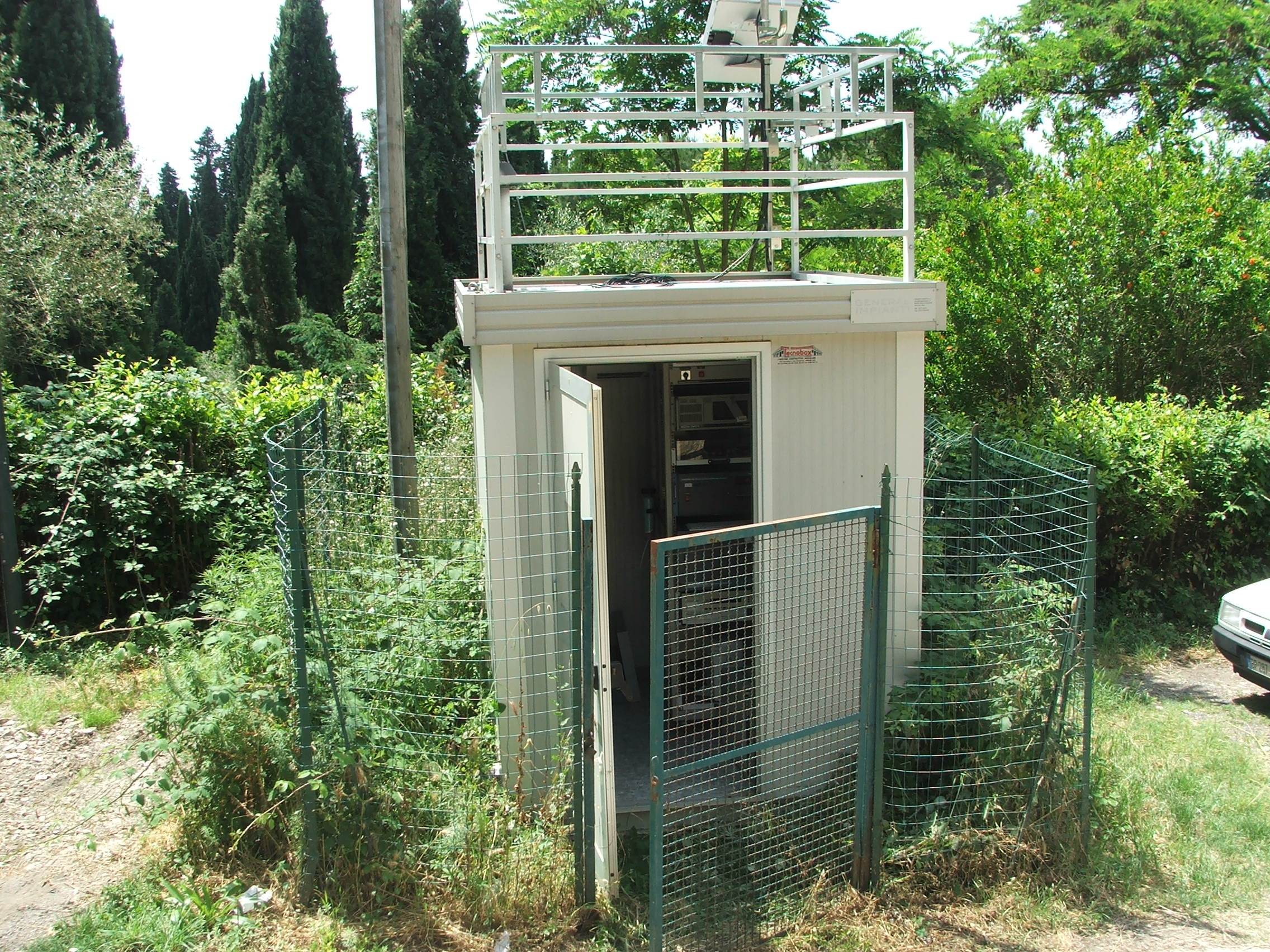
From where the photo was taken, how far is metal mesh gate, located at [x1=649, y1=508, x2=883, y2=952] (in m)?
3.91

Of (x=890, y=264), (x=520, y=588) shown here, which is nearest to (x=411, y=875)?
(x=520, y=588)

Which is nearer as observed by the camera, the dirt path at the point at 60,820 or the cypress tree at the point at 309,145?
the dirt path at the point at 60,820

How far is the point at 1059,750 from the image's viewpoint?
15.1 feet

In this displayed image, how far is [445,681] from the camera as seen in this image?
398 cm

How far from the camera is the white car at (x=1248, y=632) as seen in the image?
20.9ft

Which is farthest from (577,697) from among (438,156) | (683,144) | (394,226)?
(438,156)

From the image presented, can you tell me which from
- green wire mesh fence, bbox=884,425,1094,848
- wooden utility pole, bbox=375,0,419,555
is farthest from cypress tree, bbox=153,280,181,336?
green wire mesh fence, bbox=884,425,1094,848

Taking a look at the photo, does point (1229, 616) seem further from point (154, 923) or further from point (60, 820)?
point (60, 820)

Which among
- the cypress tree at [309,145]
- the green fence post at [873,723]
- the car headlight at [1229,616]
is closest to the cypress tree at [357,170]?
the cypress tree at [309,145]

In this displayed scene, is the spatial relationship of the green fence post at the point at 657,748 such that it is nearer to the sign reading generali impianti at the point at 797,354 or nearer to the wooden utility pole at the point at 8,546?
the sign reading generali impianti at the point at 797,354

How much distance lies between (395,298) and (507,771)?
3888mm

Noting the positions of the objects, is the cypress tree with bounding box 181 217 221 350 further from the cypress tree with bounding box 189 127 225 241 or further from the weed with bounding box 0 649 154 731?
the weed with bounding box 0 649 154 731

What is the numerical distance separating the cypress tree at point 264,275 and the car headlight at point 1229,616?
18727 mm

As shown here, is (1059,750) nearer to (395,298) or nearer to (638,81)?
(395,298)
